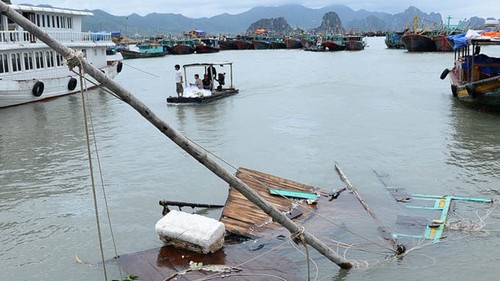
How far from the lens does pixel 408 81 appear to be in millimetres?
34406

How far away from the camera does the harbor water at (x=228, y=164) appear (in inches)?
324

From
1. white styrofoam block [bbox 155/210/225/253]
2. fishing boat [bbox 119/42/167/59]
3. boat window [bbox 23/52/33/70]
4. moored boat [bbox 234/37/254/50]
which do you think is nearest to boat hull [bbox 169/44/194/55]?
fishing boat [bbox 119/42/167/59]

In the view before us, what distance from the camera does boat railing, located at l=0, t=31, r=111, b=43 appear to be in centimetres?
2395

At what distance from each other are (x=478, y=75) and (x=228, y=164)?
17928 millimetres

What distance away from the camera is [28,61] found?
25.6 metres

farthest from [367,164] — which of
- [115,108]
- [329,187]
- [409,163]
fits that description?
[115,108]

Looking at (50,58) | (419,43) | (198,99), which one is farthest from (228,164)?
(419,43)

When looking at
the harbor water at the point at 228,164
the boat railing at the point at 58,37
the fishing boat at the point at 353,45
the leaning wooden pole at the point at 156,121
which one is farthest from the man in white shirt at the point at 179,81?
the fishing boat at the point at 353,45

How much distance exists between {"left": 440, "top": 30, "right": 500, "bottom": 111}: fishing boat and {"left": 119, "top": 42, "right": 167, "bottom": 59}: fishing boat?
5316cm

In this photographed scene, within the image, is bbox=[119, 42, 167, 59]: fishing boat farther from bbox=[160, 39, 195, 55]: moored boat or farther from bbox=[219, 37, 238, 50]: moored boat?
bbox=[219, 37, 238, 50]: moored boat

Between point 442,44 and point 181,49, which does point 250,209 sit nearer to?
point 442,44

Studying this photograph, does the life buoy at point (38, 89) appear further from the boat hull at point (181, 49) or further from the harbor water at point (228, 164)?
the boat hull at point (181, 49)

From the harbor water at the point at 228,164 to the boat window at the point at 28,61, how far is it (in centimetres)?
218

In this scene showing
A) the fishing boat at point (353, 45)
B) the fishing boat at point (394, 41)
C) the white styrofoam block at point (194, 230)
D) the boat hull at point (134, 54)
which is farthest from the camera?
the fishing boat at point (394, 41)
